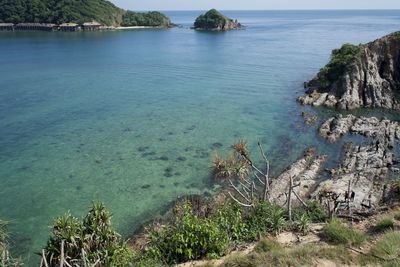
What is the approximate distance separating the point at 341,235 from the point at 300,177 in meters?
17.7

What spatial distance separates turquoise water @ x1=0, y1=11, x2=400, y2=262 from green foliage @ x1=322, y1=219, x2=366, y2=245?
51.9 feet

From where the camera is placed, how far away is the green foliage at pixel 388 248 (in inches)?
688

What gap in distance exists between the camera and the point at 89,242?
21250 mm

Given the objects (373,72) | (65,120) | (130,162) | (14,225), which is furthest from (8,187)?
(373,72)

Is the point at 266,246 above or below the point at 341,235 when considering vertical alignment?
below

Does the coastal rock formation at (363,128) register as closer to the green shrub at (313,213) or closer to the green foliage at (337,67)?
the green foliage at (337,67)

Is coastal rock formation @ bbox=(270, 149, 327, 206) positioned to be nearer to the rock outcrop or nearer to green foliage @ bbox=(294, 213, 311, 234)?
the rock outcrop

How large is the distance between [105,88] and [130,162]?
3865 cm

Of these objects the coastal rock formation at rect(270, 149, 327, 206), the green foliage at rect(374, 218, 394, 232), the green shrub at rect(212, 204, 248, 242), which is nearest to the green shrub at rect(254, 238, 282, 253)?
the green shrub at rect(212, 204, 248, 242)

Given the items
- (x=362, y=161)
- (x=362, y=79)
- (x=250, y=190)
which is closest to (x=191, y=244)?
(x=250, y=190)

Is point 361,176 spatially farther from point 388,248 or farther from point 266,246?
point 266,246

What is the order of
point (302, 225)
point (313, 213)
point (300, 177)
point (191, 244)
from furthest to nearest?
point (300, 177), point (313, 213), point (302, 225), point (191, 244)

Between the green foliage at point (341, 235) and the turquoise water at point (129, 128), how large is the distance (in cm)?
1582

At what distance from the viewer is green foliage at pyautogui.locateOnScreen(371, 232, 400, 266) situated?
688 inches
